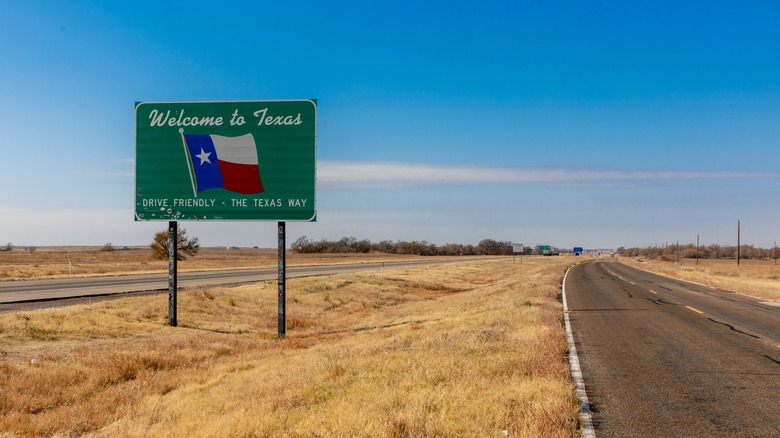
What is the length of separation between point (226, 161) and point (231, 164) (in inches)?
7.4

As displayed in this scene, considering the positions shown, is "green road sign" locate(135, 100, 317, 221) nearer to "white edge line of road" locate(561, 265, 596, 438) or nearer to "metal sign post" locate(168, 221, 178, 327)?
"metal sign post" locate(168, 221, 178, 327)

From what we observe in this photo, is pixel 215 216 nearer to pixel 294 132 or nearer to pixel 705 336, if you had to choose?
pixel 294 132

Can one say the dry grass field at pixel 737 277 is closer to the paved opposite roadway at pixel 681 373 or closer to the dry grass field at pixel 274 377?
the paved opposite roadway at pixel 681 373

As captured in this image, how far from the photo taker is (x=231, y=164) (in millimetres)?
18984

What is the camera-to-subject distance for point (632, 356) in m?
11.2

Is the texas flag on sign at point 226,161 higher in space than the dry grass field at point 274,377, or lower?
higher

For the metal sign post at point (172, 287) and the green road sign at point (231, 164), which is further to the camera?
the metal sign post at point (172, 287)

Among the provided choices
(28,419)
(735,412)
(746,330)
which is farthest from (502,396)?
(746,330)

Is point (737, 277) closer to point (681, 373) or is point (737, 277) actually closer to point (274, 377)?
point (681, 373)

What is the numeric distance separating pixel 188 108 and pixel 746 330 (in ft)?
58.5

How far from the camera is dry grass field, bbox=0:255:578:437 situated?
22.2 feet

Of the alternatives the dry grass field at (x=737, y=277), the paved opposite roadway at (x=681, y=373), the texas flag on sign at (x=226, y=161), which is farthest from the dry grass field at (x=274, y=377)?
the dry grass field at (x=737, y=277)

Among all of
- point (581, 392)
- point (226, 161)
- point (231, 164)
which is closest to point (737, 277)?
point (231, 164)

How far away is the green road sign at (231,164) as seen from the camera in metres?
18.8
